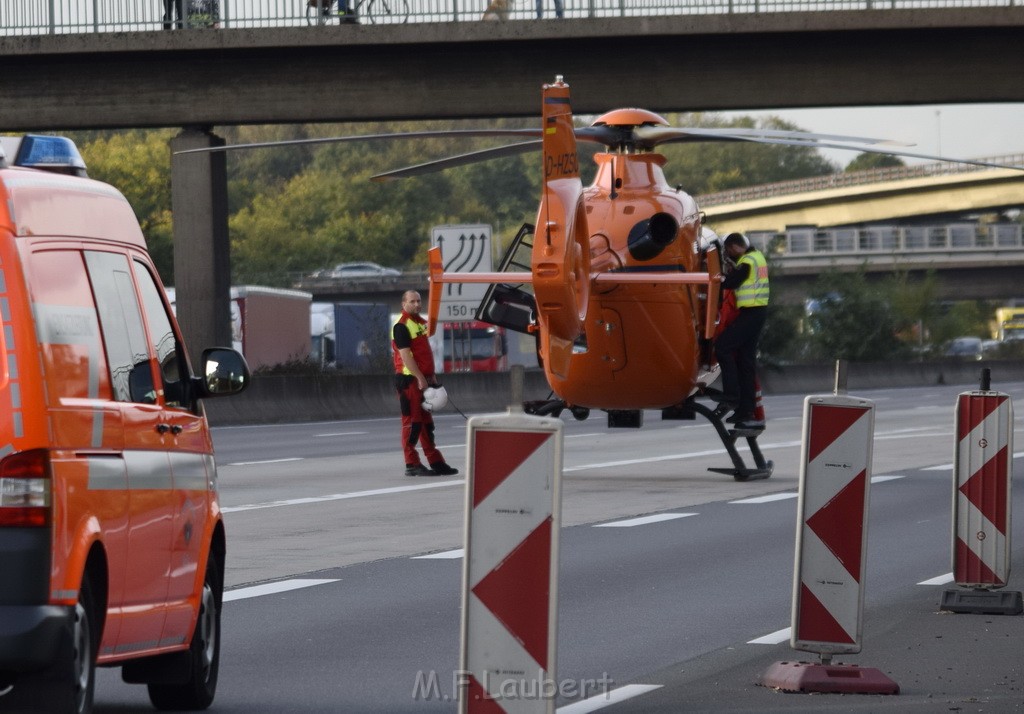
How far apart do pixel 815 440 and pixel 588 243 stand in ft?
27.5

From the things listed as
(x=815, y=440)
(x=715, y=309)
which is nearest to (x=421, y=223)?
(x=715, y=309)

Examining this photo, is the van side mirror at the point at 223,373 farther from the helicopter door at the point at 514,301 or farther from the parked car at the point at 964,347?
the parked car at the point at 964,347

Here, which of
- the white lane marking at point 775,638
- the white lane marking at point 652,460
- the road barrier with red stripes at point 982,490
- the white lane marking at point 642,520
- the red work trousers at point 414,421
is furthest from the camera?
the white lane marking at point 652,460

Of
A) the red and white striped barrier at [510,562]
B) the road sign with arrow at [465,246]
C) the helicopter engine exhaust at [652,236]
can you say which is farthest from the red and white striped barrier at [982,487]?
the road sign with arrow at [465,246]

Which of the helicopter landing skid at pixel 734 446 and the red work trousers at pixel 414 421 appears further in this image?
the red work trousers at pixel 414 421

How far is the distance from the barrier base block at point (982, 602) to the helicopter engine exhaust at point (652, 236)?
300 inches

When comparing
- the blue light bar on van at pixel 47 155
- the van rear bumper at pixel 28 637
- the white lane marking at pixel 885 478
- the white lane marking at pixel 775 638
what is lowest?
the white lane marking at pixel 885 478

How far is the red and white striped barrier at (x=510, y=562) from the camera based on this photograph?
6145mm

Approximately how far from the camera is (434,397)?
68.0ft

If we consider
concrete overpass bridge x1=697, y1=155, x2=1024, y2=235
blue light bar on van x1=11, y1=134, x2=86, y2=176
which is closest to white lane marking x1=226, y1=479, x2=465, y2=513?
blue light bar on van x1=11, y1=134, x2=86, y2=176

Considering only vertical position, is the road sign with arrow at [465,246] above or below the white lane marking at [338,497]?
above

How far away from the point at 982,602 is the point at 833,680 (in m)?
2.84

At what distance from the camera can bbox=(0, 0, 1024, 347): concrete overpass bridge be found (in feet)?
109

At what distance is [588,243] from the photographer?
54.5 feet
